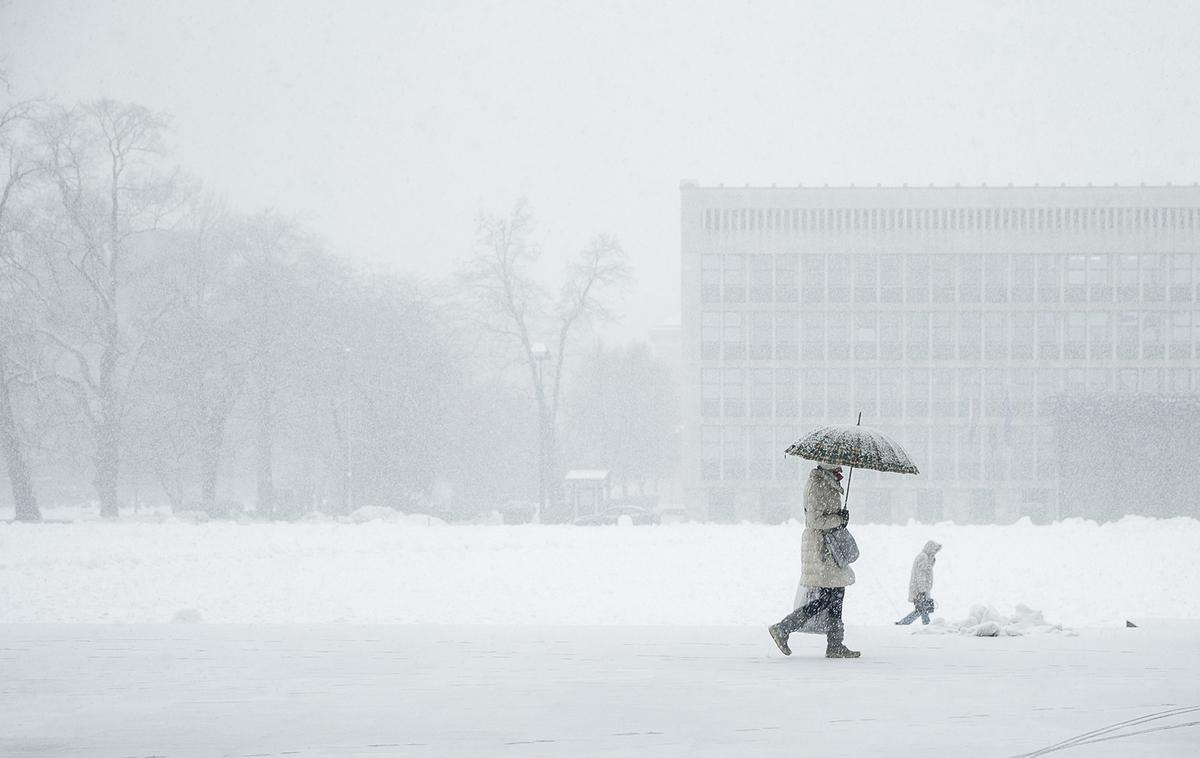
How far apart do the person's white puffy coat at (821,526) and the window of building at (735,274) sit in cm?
6423

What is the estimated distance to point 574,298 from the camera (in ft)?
221

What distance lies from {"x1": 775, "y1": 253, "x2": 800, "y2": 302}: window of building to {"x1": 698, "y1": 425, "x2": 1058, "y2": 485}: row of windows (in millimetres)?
7267

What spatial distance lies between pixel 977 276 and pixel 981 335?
3.22 meters

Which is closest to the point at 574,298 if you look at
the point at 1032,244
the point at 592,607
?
the point at 1032,244

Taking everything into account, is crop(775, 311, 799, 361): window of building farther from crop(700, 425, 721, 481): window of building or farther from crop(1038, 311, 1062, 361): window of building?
crop(1038, 311, 1062, 361): window of building

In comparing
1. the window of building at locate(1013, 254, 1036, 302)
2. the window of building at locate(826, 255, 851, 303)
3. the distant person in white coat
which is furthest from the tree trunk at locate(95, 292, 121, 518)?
the window of building at locate(1013, 254, 1036, 302)

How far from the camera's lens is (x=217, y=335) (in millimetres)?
54562

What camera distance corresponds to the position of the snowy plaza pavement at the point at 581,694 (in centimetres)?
771

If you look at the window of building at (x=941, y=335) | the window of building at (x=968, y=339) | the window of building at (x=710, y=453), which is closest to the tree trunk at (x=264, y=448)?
the window of building at (x=710, y=453)

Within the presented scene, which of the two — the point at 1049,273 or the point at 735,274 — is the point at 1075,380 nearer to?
the point at 1049,273

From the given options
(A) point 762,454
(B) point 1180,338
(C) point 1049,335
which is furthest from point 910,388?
(B) point 1180,338

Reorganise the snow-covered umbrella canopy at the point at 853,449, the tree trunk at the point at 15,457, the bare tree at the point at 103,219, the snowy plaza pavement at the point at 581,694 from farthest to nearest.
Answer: the bare tree at the point at 103,219 → the tree trunk at the point at 15,457 → the snow-covered umbrella canopy at the point at 853,449 → the snowy plaza pavement at the point at 581,694

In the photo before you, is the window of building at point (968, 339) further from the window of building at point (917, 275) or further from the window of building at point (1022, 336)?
the window of building at point (917, 275)

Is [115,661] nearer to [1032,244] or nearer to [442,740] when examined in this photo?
[442,740]
